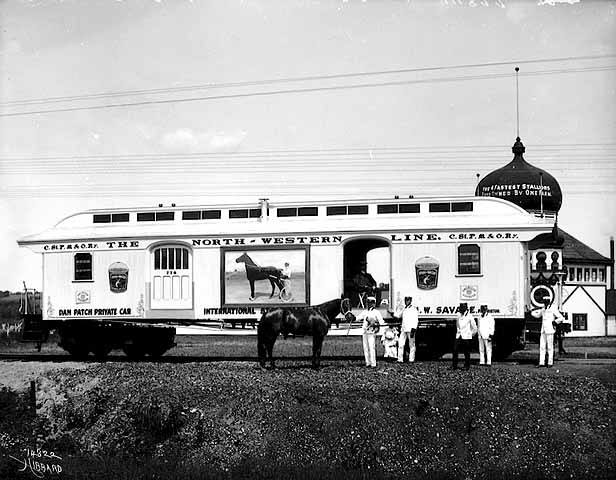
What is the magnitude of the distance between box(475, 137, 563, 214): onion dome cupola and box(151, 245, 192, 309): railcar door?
77.9 ft

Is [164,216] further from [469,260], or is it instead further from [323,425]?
[323,425]

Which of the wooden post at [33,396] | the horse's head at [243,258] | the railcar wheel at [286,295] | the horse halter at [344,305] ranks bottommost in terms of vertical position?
the wooden post at [33,396]

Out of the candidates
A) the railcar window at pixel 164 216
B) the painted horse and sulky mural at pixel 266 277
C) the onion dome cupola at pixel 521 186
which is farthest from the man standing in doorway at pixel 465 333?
the onion dome cupola at pixel 521 186

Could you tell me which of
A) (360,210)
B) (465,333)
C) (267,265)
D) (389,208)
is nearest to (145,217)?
(267,265)

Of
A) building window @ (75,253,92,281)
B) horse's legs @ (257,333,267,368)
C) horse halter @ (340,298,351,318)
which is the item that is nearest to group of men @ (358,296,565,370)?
horse halter @ (340,298,351,318)

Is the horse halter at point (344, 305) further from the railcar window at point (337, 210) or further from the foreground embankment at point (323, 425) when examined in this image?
the railcar window at point (337, 210)

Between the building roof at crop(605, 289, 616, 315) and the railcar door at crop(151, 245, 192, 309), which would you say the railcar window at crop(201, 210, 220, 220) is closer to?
the railcar door at crop(151, 245, 192, 309)

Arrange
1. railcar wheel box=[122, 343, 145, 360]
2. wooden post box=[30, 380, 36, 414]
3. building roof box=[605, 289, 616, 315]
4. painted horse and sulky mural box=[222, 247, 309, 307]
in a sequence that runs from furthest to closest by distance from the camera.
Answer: building roof box=[605, 289, 616, 315] < railcar wheel box=[122, 343, 145, 360] < painted horse and sulky mural box=[222, 247, 309, 307] < wooden post box=[30, 380, 36, 414]

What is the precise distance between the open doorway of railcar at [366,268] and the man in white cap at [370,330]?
1.73 metres

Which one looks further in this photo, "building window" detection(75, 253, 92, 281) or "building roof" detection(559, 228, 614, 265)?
"building roof" detection(559, 228, 614, 265)

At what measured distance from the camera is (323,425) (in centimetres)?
1920

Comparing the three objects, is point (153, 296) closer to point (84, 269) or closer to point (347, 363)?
point (84, 269)

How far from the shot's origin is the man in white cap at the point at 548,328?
23.1m

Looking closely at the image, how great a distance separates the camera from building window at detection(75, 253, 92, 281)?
2712 cm
